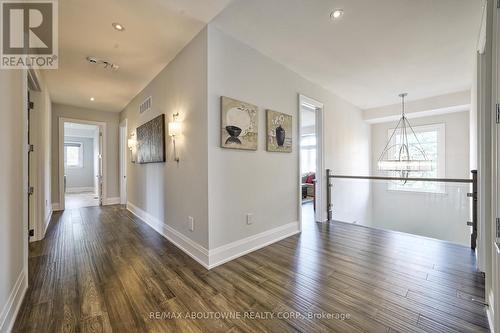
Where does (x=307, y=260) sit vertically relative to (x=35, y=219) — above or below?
below

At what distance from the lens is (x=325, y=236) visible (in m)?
3.41

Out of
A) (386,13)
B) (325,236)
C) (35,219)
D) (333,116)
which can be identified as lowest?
(325,236)

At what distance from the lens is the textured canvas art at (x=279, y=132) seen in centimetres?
310

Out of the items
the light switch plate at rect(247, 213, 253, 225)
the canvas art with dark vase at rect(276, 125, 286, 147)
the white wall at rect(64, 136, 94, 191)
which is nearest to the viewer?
the light switch plate at rect(247, 213, 253, 225)

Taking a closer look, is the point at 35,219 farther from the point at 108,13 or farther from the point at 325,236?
the point at 325,236

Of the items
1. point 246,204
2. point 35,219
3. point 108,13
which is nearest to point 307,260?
point 246,204

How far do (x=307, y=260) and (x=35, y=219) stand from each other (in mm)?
4106

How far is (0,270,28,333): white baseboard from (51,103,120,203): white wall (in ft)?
15.2

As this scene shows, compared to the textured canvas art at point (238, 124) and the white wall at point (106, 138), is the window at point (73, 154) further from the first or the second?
the textured canvas art at point (238, 124)

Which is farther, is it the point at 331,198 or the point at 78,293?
the point at 331,198

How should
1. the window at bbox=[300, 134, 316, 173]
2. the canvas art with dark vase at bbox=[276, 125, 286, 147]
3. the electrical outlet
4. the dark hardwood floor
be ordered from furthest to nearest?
the window at bbox=[300, 134, 316, 173]
the canvas art with dark vase at bbox=[276, 125, 286, 147]
the electrical outlet
the dark hardwood floor

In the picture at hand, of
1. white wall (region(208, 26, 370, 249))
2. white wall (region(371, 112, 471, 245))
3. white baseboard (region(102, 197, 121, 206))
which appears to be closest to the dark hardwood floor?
white wall (region(208, 26, 370, 249))

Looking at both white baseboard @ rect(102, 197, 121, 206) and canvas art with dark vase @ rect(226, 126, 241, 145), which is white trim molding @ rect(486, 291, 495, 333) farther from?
white baseboard @ rect(102, 197, 121, 206)

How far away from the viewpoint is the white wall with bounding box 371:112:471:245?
376 cm
